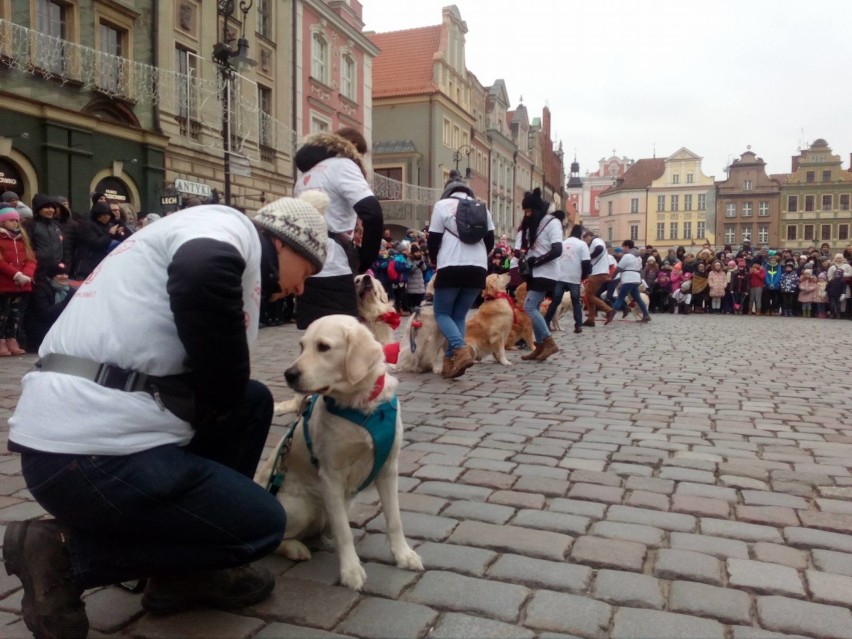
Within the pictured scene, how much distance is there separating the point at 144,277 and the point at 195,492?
28.3 inches

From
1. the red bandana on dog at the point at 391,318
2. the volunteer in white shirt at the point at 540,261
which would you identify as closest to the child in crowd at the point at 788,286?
the volunteer in white shirt at the point at 540,261

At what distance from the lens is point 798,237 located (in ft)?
289

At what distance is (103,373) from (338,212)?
2.75 m

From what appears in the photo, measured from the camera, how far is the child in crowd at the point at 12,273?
9.15m

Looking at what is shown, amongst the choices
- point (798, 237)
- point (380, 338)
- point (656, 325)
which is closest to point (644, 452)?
point (380, 338)

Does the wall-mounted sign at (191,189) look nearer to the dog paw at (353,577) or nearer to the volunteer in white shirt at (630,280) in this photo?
the volunteer in white shirt at (630,280)

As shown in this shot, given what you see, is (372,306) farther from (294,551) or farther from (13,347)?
(13,347)

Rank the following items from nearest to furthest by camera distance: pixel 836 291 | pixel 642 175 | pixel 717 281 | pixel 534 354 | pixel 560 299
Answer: pixel 534 354, pixel 560 299, pixel 836 291, pixel 717 281, pixel 642 175

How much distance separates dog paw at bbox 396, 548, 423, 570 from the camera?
10.1 feet

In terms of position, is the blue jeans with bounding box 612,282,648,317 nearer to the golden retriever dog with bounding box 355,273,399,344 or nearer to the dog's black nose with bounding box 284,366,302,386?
the golden retriever dog with bounding box 355,273,399,344

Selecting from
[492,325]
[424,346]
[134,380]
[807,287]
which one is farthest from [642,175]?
[134,380]

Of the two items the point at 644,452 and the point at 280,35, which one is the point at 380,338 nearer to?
the point at 644,452

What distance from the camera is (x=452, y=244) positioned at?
7.92m

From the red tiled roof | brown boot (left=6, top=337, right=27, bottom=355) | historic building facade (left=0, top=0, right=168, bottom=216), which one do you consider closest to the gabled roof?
the red tiled roof
